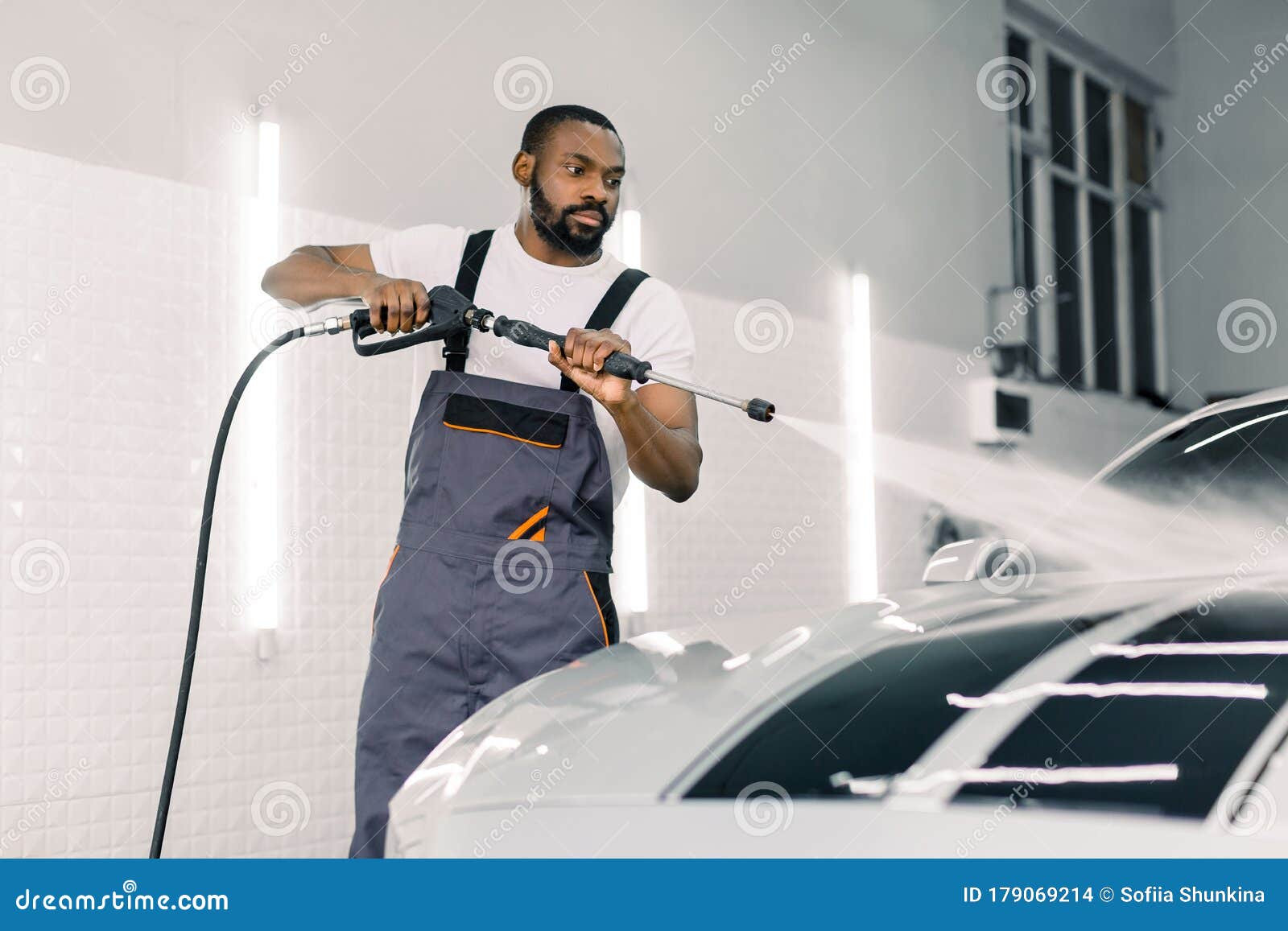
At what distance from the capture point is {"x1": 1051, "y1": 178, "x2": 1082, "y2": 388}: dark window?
19.9 ft

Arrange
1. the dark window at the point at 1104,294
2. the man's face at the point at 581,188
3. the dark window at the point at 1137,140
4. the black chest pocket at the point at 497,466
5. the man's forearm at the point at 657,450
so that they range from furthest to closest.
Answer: the dark window at the point at 1137,140 < the dark window at the point at 1104,294 < the man's face at the point at 581,188 < the black chest pocket at the point at 497,466 < the man's forearm at the point at 657,450

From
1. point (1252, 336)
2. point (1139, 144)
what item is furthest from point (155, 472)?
point (1252, 336)

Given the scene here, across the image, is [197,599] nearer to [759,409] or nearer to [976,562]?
[759,409]

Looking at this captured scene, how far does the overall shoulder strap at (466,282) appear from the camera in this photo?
5.57 ft

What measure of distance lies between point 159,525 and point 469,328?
3.73 feet

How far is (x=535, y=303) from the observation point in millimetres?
1785

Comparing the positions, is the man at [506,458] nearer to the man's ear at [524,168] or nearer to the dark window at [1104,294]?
the man's ear at [524,168]

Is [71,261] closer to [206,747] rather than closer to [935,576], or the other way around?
[206,747]

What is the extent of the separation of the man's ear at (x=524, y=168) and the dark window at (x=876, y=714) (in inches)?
44.5

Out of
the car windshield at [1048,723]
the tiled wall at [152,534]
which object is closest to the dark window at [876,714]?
the car windshield at [1048,723]

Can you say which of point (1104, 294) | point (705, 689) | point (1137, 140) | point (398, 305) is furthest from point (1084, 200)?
point (705, 689)

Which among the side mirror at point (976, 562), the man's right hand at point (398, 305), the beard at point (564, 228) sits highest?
the beard at point (564, 228)

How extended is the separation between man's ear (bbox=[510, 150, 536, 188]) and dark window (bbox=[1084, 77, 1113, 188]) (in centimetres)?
523

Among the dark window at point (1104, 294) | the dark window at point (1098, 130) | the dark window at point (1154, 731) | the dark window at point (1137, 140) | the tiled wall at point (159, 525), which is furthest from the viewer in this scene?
the dark window at point (1137, 140)
